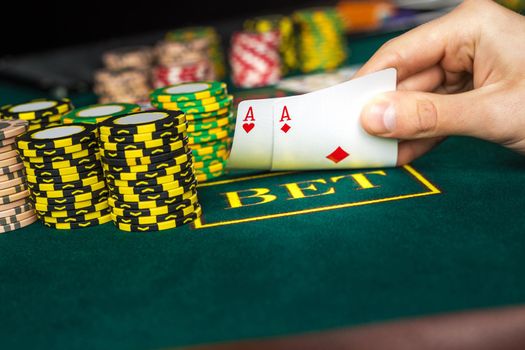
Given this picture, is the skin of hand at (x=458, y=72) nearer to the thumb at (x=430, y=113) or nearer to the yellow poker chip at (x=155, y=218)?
the thumb at (x=430, y=113)

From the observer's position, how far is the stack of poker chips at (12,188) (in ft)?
6.22

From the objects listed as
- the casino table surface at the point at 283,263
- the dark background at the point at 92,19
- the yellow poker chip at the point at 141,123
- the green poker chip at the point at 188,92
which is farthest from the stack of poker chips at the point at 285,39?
the yellow poker chip at the point at 141,123

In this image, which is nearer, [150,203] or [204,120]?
[150,203]

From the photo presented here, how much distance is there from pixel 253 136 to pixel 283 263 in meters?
0.63

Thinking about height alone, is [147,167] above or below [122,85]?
above

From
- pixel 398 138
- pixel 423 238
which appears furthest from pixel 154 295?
pixel 398 138

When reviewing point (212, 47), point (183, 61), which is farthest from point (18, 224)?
point (212, 47)

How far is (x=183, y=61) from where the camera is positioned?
157 inches

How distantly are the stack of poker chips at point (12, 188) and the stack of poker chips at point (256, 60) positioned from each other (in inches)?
88.0

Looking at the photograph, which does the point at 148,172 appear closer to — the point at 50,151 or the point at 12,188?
the point at 50,151

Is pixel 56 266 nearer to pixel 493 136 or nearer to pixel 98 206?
pixel 98 206

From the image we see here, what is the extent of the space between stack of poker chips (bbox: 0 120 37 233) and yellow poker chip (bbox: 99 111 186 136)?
335mm

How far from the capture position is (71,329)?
131 cm

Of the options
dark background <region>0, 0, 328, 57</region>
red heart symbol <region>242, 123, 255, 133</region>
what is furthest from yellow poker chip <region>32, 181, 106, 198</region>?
dark background <region>0, 0, 328, 57</region>
